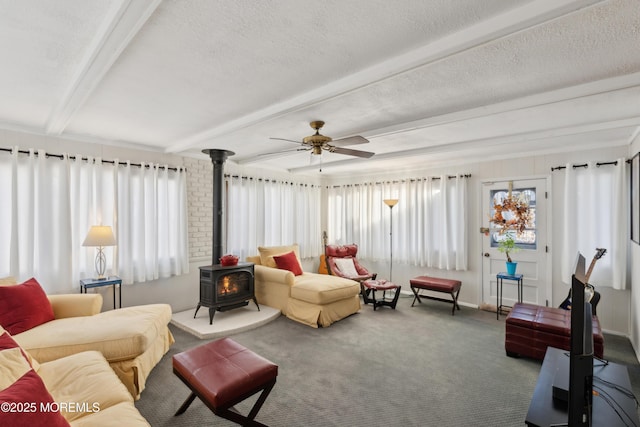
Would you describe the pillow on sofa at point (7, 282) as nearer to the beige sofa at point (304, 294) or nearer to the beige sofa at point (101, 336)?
the beige sofa at point (101, 336)

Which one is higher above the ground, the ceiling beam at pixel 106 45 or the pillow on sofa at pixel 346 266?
the ceiling beam at pixel 106 45

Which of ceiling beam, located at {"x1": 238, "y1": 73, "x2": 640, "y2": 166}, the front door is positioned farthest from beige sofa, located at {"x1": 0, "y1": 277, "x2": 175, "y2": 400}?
the front door

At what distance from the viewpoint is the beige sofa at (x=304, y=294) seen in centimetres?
413

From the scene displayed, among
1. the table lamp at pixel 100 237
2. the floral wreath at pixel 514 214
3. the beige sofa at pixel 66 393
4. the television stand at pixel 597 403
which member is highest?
the floral wreath at pixel 514 214

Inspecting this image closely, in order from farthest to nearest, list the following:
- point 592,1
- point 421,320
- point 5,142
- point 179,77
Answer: point 421,320 < point 5,142 < point 179,77 < point 592,1

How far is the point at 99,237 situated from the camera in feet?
11.7

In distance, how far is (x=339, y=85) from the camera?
2.25 m

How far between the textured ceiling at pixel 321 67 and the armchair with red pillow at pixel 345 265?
8.60ft

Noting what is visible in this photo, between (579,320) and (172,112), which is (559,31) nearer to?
(579,320)

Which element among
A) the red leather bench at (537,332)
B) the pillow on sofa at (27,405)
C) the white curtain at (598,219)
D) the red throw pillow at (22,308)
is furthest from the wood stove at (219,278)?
the white curtain at (598,219)

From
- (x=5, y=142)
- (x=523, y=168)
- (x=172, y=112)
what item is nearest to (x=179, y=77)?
(x=172, y=112)

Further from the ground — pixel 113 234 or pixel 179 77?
pixel 179 77

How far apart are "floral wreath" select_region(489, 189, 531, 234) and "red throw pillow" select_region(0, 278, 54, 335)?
5.68m

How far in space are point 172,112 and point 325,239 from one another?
180 inches
